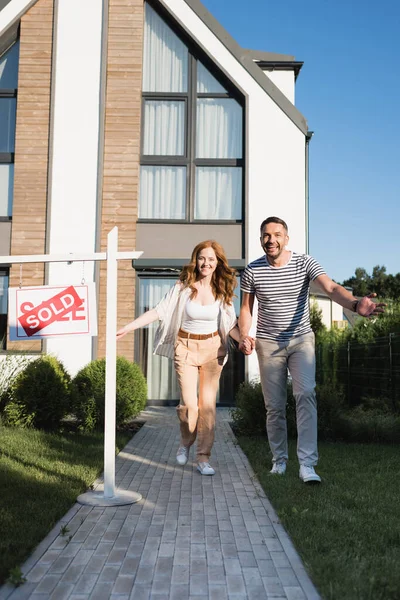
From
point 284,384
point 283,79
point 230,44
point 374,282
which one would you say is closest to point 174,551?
point 284,384

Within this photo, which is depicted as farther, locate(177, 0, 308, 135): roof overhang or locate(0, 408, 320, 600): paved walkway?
locate(177, 0, 308, 135): roof overhang

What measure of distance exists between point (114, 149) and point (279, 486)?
8479mm

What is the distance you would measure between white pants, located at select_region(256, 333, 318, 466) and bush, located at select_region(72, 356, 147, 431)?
3.31 meters

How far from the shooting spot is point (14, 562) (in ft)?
10.2

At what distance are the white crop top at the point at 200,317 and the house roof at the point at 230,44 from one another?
23.6 ft

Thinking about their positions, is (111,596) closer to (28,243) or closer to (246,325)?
(246,325)

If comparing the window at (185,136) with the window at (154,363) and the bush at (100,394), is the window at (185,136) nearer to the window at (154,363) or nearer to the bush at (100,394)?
the window at (154,363)

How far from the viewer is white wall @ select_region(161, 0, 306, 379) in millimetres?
11875

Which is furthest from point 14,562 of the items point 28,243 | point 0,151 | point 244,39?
point 244,39

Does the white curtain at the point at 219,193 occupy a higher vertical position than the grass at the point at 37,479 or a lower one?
higher

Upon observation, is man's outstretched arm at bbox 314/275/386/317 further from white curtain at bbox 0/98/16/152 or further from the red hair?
white curtain at bbox 0/98/16/152

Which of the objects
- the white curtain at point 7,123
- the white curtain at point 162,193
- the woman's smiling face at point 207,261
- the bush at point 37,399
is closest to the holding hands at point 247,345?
the woman's smiling face at point 207,261

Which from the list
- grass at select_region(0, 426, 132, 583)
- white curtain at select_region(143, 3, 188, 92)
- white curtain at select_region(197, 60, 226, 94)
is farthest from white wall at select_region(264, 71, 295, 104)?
grass at select_region(0, 426, 132, 583)

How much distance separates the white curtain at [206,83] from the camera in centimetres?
1234
